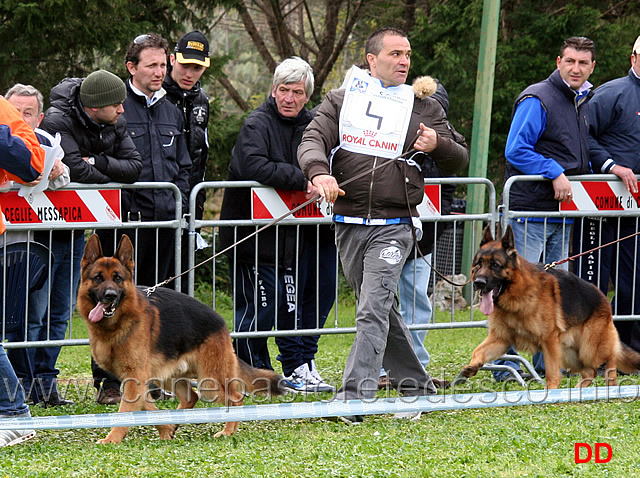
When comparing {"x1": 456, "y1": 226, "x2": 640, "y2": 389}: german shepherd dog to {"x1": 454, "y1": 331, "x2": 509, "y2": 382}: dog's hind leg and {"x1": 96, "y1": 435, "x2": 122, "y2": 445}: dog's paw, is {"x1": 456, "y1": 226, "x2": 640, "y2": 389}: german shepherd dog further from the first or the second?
{"x1": 96, "y1": 435, "x2": 122, "y2": 445}: dog's paw

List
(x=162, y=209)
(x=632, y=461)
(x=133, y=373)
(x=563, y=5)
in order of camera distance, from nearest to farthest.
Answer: (x=632, y=461) → (x=133, y=373) → (x=162, y=209) → (x=563, y=5)

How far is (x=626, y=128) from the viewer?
24.2 ft

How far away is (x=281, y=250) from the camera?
674 centimetres

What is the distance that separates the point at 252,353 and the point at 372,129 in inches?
96.1

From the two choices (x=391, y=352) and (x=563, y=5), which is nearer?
(x=391, y=352)

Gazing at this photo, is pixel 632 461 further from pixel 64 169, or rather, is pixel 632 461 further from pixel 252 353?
pixel 64 169

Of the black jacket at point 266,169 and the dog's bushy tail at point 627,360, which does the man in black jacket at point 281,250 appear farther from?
the dog's bushy tail at point 627,360

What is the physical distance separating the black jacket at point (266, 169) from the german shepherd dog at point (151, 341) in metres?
1.29

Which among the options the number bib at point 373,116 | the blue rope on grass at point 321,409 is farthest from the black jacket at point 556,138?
the number bib at point 373,116

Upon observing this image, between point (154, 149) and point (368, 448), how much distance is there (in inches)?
123

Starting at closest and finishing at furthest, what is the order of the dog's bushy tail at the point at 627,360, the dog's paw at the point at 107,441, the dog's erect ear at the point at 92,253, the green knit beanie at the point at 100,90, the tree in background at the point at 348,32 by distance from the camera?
the dog's paw at the point at 107,441 → the dog's erect ear at the point at 92,253 → the green knit beanie at the point at 100,90 → the dog's bushy tail at the point at 627,360 → the tree in background at the point at 348,32

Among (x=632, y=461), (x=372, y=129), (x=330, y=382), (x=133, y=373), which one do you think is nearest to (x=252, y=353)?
(x=330, y=382)

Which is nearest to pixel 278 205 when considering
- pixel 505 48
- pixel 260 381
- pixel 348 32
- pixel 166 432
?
pixel 260 381

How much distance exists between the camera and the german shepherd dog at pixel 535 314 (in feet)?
20.1
